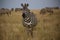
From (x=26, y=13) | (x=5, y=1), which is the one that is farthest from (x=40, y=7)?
(x=5, y=1)

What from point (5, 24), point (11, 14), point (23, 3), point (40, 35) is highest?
point (23, 3)

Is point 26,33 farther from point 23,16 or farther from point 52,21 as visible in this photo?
point 52,21

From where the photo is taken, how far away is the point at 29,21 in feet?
7.07

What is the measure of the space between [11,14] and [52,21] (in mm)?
634

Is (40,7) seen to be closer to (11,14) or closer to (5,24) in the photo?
(11,14)

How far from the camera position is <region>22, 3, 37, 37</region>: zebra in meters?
2.15

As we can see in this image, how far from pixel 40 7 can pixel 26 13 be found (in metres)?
0.23

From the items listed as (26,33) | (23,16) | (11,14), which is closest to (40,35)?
(26,33)

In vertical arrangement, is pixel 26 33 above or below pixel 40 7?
below

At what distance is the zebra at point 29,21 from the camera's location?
2.15 m

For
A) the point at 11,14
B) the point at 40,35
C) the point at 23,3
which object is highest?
the point at 23,3

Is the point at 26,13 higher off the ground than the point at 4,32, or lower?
higher

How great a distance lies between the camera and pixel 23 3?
7.15 feet

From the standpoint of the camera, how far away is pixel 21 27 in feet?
7.11
